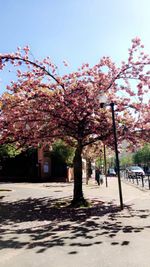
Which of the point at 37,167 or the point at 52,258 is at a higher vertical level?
the point at 37,167

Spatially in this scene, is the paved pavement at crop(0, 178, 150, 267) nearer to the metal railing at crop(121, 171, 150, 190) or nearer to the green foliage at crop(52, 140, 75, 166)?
the metal railing at crop(121, 171, 150, 190)

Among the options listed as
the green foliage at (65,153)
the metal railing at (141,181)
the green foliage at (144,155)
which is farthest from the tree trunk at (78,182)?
the green foliage at (144,155)

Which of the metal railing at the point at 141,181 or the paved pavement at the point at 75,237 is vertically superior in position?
the metal railing at the point at 141,181

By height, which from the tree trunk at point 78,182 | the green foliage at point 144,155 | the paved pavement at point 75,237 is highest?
the green foliage at point 144,155

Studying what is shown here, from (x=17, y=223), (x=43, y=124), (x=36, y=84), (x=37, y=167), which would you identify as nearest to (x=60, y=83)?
(x=36, y=84)

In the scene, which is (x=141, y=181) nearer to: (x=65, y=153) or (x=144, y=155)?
(x=65, y=153)

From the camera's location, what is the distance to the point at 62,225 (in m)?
11.1

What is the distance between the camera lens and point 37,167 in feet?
138

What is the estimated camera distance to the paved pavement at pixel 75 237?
23.0 feet

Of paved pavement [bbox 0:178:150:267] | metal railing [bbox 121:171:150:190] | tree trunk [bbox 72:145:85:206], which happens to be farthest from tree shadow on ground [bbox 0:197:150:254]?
metal railing [bbox 121:171:150:190]

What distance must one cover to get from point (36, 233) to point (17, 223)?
197 centimetres

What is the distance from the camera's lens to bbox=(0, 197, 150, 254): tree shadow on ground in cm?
863

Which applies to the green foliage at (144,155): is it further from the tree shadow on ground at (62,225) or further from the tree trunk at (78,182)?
the tree shadow on ground at (62,225)

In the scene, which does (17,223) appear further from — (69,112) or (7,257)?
(69,112)
